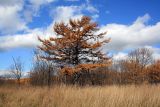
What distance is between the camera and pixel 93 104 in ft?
25.6

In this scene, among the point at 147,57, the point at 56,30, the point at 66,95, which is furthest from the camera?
the point at 147,57

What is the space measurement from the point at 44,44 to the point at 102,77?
13528mm

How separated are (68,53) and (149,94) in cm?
2301

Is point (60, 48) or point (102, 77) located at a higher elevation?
point (60, 48)

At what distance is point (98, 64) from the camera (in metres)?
30.7

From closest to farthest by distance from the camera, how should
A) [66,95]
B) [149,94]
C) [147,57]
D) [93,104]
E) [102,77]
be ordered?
[93,104] < [149,94] < [66,95] < [102,77] < [147,57]

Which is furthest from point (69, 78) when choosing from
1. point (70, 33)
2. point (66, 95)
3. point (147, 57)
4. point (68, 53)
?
point (147, 57)

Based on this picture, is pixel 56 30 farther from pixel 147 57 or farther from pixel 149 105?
pixel 147 57

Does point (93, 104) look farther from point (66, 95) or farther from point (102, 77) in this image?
point (102, 77)

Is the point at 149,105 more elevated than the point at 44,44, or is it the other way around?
the point at 44,44

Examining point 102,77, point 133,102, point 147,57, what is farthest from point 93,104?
point 147,57

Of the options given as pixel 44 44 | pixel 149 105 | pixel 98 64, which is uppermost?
pixel 44 44

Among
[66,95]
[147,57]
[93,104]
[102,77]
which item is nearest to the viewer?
[93,104]

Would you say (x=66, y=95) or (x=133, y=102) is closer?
(x=133, y=102)
